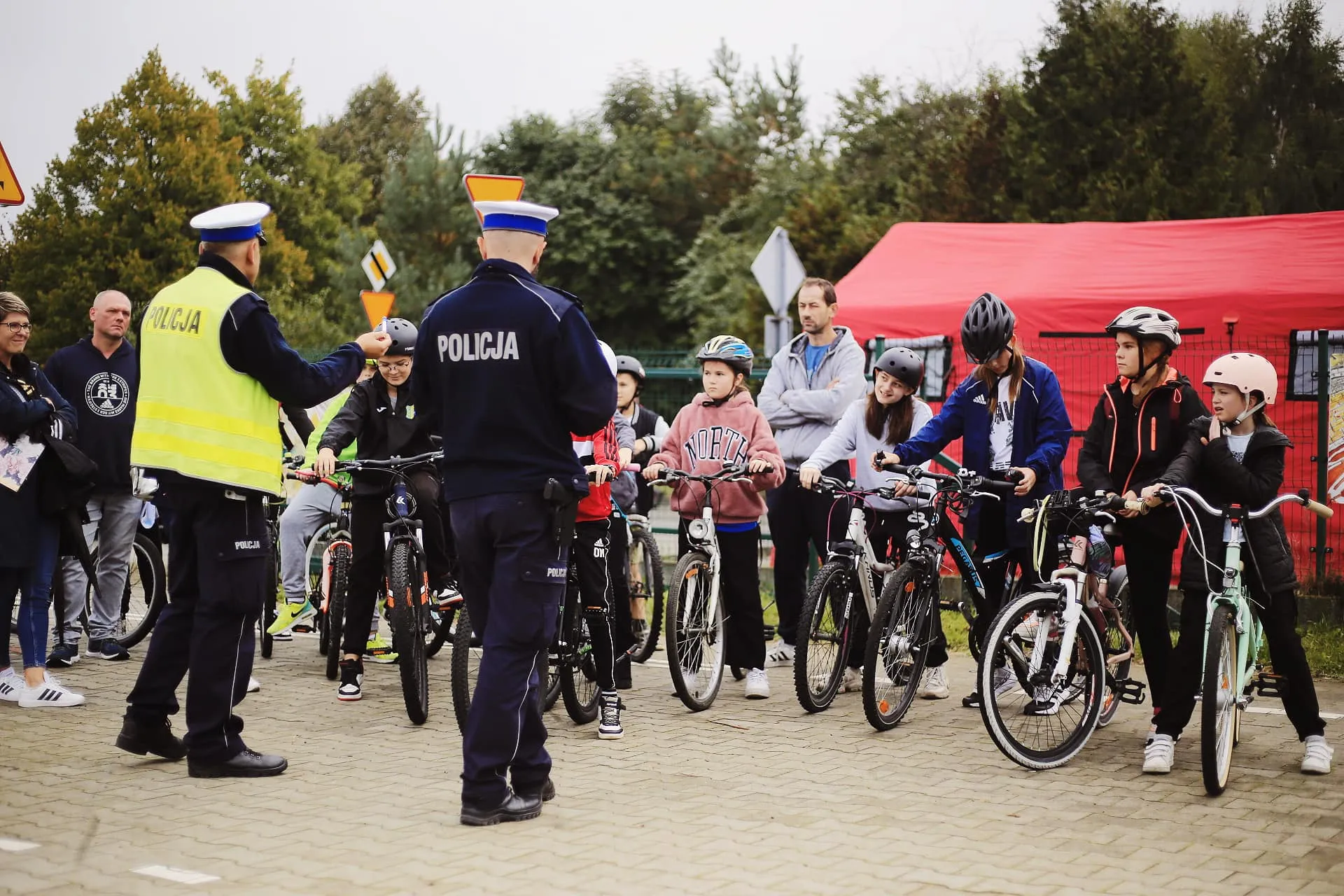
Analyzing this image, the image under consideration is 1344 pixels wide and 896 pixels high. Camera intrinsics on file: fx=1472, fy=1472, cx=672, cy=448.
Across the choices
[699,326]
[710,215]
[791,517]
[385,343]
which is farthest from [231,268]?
[710,215]

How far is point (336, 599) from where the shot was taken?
28.2 ft

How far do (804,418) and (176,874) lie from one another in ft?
17.6

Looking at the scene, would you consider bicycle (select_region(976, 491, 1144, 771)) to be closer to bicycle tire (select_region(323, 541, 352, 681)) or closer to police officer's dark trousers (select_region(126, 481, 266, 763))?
police officer's dark trousers (select_region(126, 481, 266, 763))

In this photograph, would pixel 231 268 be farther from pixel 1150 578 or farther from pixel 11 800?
pixel 1150 578

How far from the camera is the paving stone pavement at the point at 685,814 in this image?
15.7 ft

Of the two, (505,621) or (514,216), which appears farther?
(514,216)

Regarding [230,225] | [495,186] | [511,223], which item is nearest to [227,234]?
[230,225]

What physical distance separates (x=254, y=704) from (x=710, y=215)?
3546 centimetres

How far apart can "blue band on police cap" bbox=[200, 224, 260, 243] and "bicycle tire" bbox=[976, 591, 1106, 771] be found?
3.64 metres

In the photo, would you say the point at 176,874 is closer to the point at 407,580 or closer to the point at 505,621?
→ the point at 505,621

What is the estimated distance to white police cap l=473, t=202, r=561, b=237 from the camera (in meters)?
5.55

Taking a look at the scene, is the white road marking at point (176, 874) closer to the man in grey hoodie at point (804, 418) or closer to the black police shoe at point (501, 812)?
the black police shoe at point (501, 812)

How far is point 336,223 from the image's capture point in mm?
48812

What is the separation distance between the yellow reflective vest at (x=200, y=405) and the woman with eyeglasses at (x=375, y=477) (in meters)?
1.74
